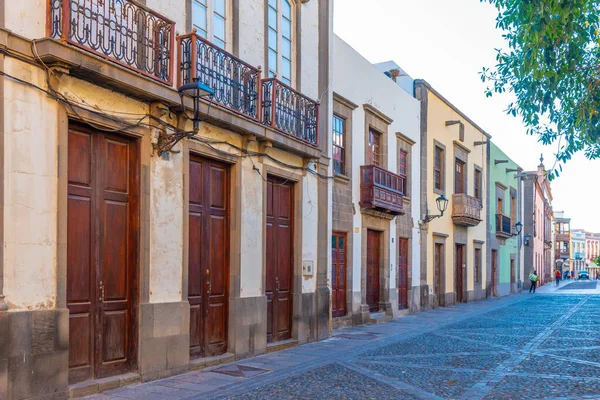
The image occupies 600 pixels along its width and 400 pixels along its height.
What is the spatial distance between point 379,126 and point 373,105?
64 centimetres

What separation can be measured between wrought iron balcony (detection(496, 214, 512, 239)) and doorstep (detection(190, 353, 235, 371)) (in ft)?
79.8

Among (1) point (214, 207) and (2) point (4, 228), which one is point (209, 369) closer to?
(1) point (214, 207)

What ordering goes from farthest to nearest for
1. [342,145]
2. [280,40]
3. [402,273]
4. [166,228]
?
[402,273] < [342,145] < [280,40] < [166,228]

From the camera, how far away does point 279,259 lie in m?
12.3

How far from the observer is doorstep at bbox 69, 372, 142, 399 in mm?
7395

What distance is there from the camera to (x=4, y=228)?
21.6ft

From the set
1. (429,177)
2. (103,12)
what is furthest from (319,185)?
(429,177)

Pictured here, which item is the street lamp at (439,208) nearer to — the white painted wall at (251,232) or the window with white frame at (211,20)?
the white painted wall at (251,232)

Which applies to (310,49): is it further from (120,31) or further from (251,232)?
(120,31)

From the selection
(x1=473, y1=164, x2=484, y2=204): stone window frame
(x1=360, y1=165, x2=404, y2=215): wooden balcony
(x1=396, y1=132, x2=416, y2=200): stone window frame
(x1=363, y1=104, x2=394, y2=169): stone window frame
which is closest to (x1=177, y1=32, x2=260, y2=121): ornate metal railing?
(x1=360, y1=165, x2=404, y2=215): wooden balcony

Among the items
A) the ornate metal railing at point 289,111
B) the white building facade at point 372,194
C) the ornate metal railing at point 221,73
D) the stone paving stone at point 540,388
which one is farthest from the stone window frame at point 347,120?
the stone paving stone at point 540,388

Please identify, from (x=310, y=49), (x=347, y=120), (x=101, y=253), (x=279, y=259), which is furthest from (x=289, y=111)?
(x=101, y=253)

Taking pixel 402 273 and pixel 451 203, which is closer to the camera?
pixel 402 273

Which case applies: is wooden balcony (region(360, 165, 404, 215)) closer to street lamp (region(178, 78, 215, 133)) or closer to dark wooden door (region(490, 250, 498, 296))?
street lamp (region(178, 78, 215, 133))
